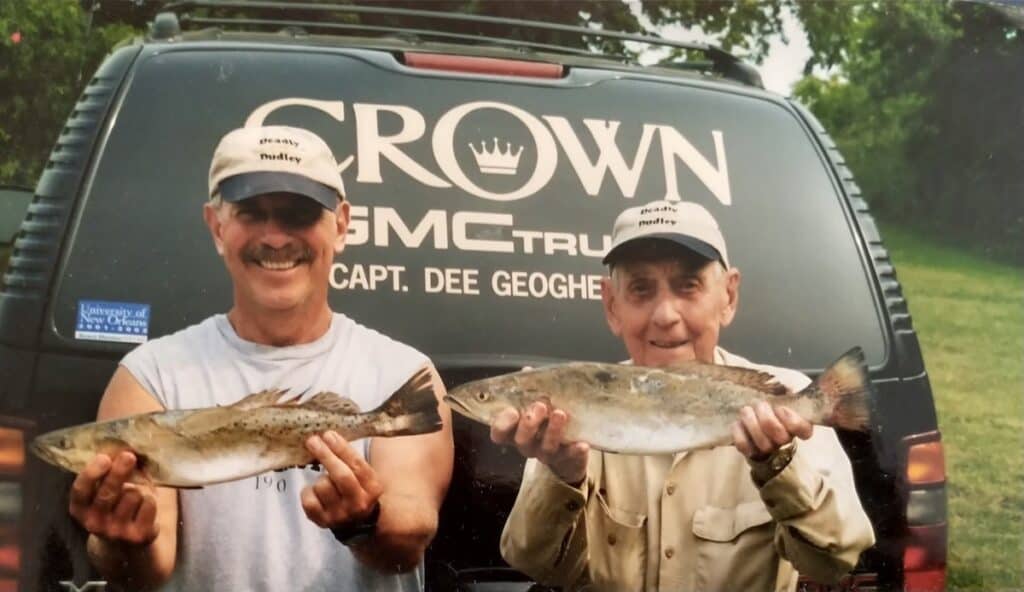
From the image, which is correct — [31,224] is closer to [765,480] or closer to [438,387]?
[438,387]

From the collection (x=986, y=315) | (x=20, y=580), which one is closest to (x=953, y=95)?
(x=986, y=315)

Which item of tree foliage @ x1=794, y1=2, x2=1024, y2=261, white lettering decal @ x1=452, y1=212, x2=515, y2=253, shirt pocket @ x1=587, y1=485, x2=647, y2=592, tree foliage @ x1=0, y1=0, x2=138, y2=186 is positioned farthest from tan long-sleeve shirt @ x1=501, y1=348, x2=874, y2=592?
tree foliage @ x1=0, y1=0, x2=138, y2=186

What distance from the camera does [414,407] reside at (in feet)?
8.78

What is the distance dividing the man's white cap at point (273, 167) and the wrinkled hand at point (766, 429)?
3.43 ft

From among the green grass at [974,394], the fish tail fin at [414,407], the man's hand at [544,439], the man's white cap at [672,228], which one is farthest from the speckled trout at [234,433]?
the green grass at [974,394]

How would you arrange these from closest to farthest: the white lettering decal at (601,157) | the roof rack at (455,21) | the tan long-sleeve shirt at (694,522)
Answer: the tan long-sleeve shirt at (694,522) < the white lettering decal at (601,157) < the roof rack at (455,21)

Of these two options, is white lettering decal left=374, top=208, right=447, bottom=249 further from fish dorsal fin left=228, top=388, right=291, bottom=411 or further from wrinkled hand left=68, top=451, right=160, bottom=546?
wrinkled hand left=68, top=451, right=160, bottom=546

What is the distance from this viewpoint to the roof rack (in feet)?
10.5

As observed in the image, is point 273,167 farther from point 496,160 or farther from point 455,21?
point 455,21

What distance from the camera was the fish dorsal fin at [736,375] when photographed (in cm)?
281

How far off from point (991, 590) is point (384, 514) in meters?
1.58

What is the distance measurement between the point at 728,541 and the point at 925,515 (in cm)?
51

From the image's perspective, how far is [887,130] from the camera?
3.22m

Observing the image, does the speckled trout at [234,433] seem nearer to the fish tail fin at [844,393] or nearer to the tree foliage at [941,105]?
the fish tail fin at [844,393]
